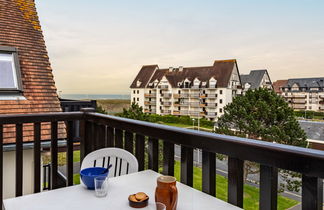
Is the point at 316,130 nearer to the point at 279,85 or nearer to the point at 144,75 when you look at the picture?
the point at 279,85

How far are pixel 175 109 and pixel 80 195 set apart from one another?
300 inches

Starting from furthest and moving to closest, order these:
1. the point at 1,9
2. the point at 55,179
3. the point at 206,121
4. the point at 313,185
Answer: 1. the point at 206,121
2. the point at 1,9
3. the point at 55,179
4. the point at 313,185

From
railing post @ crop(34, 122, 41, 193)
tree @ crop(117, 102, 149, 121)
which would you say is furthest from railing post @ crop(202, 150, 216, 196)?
tree @ crop(117, 102, 149, 121)

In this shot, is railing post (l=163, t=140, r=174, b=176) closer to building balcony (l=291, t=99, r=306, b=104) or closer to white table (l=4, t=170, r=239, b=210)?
white table (l=4, t=170, r=239, b=210)

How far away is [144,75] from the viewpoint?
11.4 meters

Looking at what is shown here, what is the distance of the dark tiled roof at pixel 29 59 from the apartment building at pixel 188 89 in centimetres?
422

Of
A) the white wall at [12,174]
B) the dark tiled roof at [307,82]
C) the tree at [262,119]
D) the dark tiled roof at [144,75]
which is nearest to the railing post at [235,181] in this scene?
the white wall at [12,174]

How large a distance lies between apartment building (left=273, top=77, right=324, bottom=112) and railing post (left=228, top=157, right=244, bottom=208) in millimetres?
4016

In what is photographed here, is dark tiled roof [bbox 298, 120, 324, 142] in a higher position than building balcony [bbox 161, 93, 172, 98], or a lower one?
lower

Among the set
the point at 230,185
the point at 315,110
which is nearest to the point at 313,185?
the point at 230,185

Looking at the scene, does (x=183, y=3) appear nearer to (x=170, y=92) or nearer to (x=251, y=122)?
(x=170, y=92)

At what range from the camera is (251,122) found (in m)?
11.1

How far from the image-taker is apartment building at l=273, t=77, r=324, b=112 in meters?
4.56

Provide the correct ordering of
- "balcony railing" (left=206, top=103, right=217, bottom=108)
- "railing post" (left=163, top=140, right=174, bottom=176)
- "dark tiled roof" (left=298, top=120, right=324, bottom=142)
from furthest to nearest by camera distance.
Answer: "balcony railing" (left=206, top=103, right=217, bottom=108) → "dark tiled roof" (left=298, top=120, right=324, bottom=142) → "railing post" (left=163, top=140, right=174, bottom=176)
